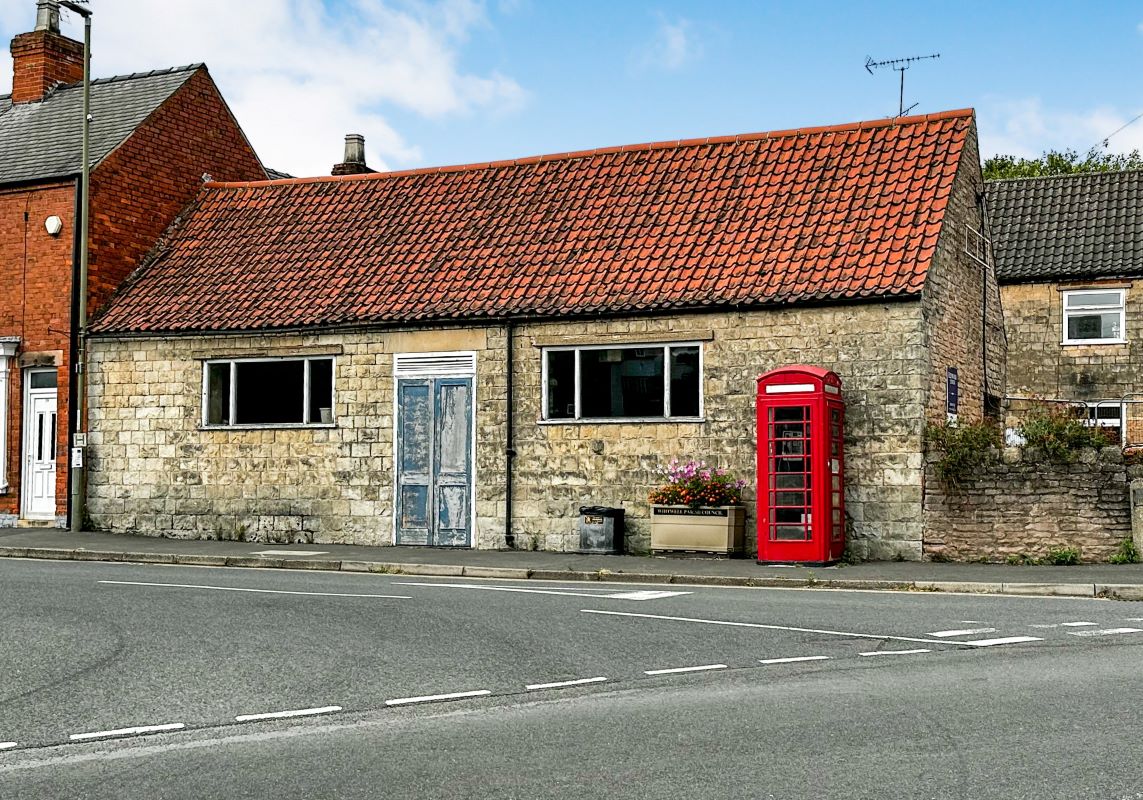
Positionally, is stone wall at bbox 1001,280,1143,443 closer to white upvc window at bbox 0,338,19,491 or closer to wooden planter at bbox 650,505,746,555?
wooden planter at bbox 650,505,746,555

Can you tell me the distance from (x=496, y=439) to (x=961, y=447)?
279 inches

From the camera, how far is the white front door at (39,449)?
25.6 m

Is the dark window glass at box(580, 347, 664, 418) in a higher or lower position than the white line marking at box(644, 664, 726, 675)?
higher

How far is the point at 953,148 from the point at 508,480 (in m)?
8.59

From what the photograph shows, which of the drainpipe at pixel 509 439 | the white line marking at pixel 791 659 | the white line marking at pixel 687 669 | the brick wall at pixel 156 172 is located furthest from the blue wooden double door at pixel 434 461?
the white line marking at pixel 687 669

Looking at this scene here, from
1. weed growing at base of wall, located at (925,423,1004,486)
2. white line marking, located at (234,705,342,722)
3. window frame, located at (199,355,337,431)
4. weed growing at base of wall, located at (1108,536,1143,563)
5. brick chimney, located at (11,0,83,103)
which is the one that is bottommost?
white line marking, located at (234,705,342,722)

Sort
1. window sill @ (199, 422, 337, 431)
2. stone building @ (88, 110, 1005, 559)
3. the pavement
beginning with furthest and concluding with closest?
window sill @ (199, 422, 337, 431)
stone building @ (88, 110, 1005, 559)
the pavement

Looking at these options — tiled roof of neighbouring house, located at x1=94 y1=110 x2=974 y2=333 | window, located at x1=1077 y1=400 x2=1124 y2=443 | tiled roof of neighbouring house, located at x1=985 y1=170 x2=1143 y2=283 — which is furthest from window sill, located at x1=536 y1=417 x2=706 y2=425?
window, located at x1=1077 y1=400 x2=1124 y2=443

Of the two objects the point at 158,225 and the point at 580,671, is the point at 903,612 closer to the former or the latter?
the point at 580,671

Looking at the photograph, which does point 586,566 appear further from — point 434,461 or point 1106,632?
point 1106,632

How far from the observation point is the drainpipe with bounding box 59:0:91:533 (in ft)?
80.1

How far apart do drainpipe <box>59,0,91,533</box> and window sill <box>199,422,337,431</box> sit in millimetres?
2552

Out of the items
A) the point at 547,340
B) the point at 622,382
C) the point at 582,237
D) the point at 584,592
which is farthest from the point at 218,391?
the point at 584,592

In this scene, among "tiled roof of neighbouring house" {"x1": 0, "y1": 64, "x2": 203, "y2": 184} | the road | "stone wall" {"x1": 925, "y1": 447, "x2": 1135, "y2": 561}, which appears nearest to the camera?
the road
